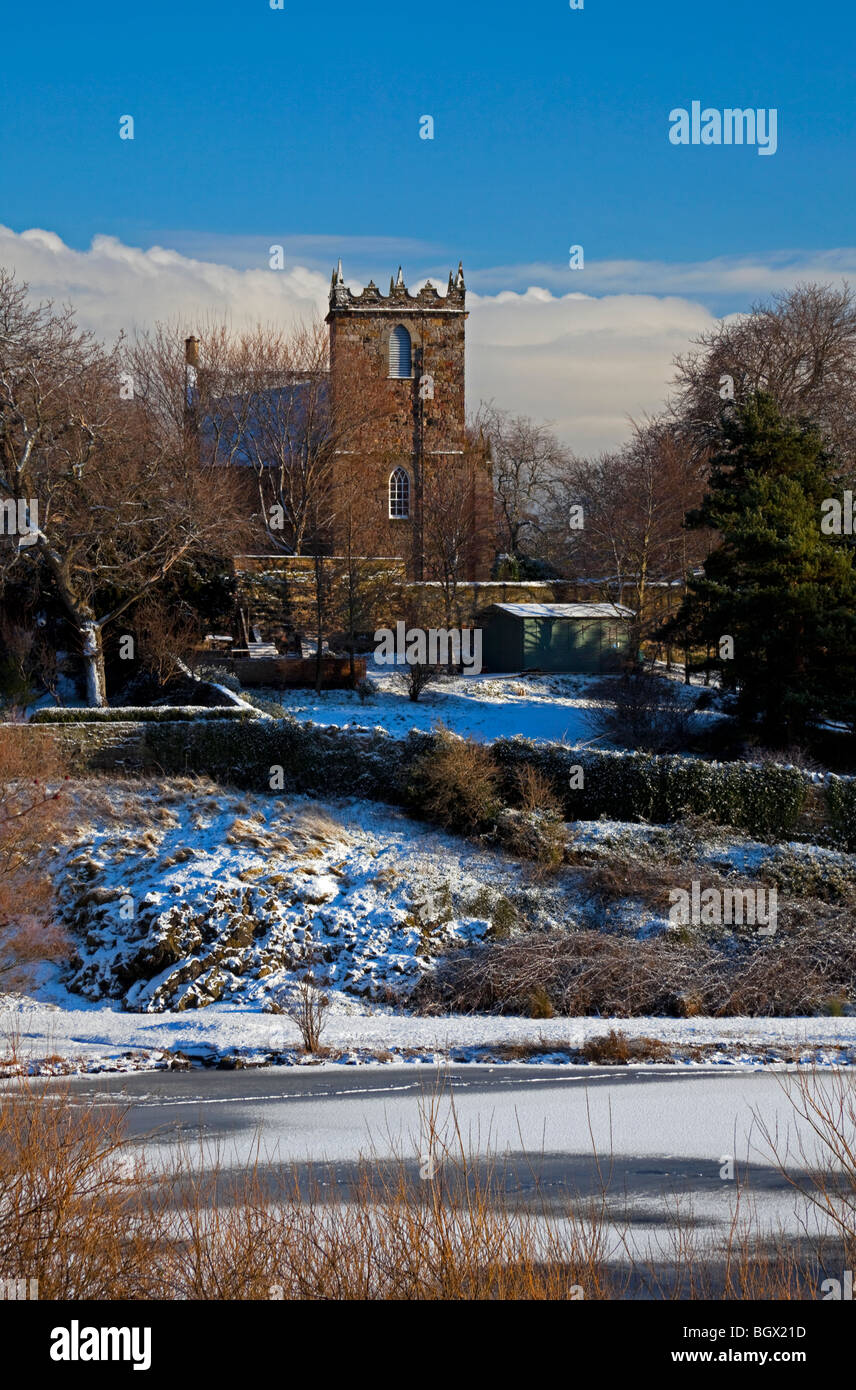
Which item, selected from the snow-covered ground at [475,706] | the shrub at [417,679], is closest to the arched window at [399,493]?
the snow-covered ground at [475,706]

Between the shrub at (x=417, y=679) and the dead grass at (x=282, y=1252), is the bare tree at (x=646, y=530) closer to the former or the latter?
the shrub at (x=417, y=679)

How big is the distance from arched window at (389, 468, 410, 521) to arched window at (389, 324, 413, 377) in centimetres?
531

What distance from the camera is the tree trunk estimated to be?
30.0 meters

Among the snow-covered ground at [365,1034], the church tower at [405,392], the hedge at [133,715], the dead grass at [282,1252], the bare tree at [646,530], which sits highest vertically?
the church tower at [405,392]

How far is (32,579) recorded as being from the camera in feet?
110

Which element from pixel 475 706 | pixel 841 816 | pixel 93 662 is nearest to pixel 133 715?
pixel 93 662

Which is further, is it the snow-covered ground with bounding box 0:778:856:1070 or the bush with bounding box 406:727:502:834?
the bush with bounding box 406:727:502:834

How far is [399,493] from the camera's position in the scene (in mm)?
57375

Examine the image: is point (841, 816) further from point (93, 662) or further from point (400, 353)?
point (400, 353)

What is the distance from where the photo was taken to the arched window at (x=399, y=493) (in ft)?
188

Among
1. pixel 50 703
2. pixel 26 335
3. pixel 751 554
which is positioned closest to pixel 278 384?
pixel 26 335

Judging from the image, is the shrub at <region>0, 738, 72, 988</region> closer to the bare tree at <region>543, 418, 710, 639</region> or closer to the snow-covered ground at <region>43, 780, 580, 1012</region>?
the snow-covered ground at <region>43, 780, 580, 1012</region>

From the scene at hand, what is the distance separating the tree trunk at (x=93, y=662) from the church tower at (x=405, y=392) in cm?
2445

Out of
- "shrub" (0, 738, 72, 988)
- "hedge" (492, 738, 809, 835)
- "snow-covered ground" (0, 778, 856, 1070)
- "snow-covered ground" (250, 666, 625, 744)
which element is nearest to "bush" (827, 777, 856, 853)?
"hedge" (492, 738, 809, 835)
